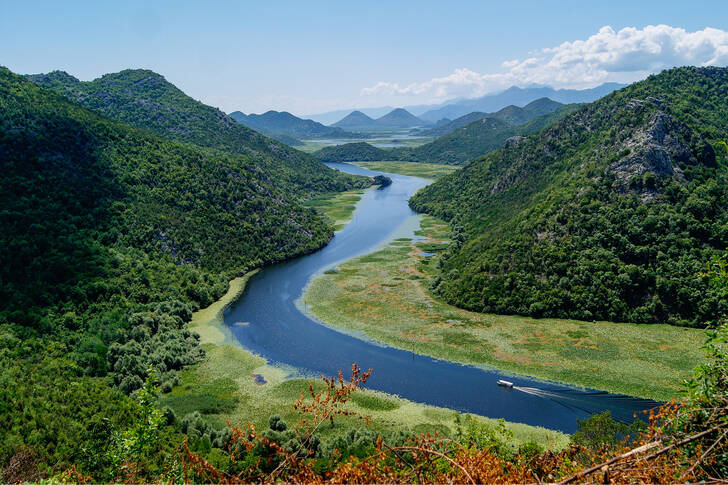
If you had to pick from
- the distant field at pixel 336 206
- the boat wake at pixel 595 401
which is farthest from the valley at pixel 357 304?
the distant field at pixel 336 206

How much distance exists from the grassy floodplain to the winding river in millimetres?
2396

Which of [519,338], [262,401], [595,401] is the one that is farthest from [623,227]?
[262,401]

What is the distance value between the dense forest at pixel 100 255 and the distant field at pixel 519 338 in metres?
26.8

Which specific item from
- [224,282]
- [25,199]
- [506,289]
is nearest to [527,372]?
[506,289]

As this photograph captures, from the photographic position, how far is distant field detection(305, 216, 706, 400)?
54.1 meters

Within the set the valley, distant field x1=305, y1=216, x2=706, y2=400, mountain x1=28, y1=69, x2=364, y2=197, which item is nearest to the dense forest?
the valley

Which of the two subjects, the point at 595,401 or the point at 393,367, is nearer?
the point at 595,401

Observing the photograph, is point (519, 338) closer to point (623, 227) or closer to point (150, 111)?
point (623, 227)

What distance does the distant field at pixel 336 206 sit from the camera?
505 feet

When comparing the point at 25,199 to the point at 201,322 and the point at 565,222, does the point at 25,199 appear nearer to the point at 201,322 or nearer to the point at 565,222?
the point at 201,322

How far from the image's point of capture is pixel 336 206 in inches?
7008

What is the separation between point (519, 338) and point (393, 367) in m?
20.7

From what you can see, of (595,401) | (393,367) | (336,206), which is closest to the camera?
(595,401)

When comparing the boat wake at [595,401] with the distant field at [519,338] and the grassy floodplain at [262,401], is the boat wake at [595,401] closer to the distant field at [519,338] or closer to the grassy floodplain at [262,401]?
the distant field at [519,338]
